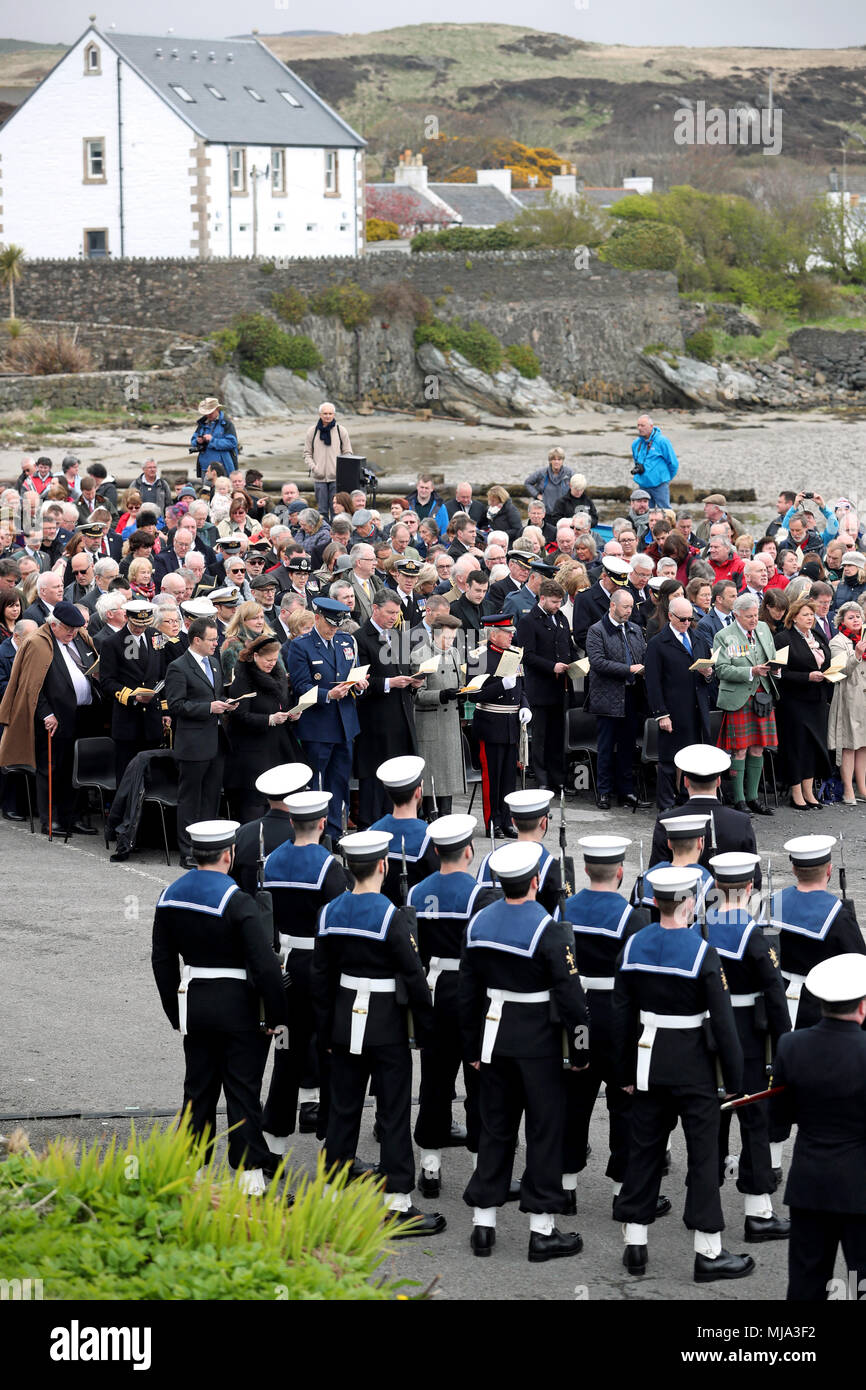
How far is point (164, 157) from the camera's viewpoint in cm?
5069

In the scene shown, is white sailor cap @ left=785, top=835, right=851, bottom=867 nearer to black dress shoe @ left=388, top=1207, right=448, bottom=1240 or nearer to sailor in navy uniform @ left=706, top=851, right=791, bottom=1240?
sailor in navy uniform @ left=706, top=851, right=791, bottom=1240

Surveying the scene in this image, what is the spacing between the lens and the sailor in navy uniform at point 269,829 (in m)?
9.07

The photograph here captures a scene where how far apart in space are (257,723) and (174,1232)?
20.4 feet

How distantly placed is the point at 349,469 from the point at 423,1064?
14490mm

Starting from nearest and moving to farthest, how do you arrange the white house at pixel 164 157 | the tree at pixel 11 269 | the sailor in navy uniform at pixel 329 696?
1. the sailor in navy uniform at pixel 329 696
2. the tree at pixel 11 269
3. the white house at pixel 164 157

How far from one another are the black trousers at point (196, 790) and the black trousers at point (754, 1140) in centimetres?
572

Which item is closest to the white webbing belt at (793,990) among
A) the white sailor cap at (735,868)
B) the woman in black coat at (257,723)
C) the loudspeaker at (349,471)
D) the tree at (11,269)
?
the white sailor cap at (735,868)

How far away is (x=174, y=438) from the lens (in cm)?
3625

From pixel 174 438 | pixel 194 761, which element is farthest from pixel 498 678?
pixel 174 438

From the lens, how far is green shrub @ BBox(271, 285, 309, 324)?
48562 mm

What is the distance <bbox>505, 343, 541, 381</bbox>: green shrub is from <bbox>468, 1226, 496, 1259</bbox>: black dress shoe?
1885 inches

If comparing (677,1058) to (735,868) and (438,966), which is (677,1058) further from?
(438,966)

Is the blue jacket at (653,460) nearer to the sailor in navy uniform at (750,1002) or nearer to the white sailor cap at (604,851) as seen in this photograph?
the white sailor cap at (604,851)

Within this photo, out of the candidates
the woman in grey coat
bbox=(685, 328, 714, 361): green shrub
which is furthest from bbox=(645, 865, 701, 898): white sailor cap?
bbox=(685, 328, 714, 361): green shrub
